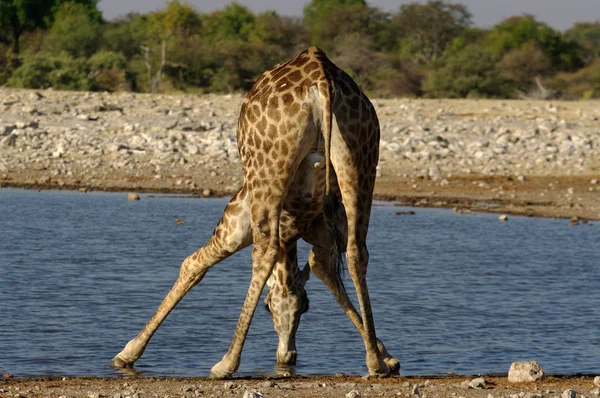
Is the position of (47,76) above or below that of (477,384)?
above

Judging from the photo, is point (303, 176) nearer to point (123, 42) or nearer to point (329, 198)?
point (329, 198)

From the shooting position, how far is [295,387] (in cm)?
546

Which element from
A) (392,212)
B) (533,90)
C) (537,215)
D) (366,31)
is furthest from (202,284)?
(366,31)

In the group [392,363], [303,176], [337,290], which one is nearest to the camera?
[303,176]

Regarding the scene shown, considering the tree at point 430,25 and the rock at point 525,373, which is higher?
the tree at point 430,25

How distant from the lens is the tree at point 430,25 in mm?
46406

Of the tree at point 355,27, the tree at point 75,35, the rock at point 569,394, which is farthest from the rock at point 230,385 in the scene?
the tree at point 355,27

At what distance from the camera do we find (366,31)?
4531 centimetres

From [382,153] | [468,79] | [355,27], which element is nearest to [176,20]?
[355,27]

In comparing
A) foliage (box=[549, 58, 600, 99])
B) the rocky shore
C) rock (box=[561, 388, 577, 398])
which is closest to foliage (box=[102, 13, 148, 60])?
foliage (box=[549, 58, 600, 99])

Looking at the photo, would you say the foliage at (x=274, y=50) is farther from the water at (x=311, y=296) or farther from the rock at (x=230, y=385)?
the rock at (x=230, y=385)

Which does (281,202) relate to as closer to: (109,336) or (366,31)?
(109,336)

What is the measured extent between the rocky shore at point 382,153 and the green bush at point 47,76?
14.8ft

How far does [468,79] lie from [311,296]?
22.1 meters
